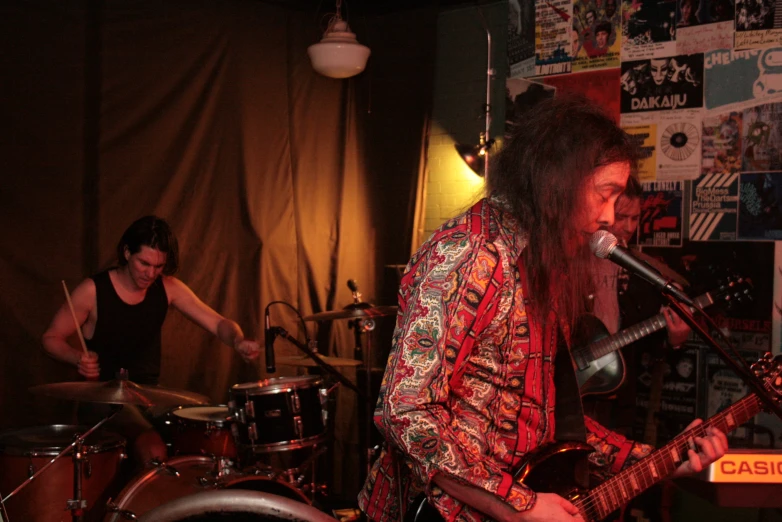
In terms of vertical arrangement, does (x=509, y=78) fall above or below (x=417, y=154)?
above

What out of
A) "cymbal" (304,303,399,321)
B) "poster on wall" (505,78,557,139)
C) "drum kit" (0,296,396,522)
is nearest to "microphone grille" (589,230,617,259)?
"drum kit" (0,296,396,522)

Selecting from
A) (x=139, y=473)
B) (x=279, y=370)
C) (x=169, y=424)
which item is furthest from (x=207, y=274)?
(x=139, y=473)

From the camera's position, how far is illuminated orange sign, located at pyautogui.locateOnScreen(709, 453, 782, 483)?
8.96 ft

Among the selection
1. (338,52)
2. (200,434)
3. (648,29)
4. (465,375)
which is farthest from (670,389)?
(465,375)

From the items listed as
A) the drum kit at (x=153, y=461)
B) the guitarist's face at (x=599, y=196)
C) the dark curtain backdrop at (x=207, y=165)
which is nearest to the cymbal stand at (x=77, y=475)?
the drum kit at (x=153, y=461)

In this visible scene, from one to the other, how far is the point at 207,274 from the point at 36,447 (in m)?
1.79

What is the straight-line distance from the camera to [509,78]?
5.66 m

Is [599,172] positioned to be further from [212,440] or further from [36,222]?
[36,222]

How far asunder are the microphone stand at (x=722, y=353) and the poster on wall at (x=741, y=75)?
2.91 m

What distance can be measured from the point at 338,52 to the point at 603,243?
356cm

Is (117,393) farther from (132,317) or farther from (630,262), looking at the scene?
(630,262)

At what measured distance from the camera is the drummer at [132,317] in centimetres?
416

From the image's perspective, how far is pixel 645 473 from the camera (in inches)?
93.6

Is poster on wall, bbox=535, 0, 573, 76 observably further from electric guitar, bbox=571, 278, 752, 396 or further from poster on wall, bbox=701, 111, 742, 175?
electric guitar, bbox=571, 278, 752, 396
